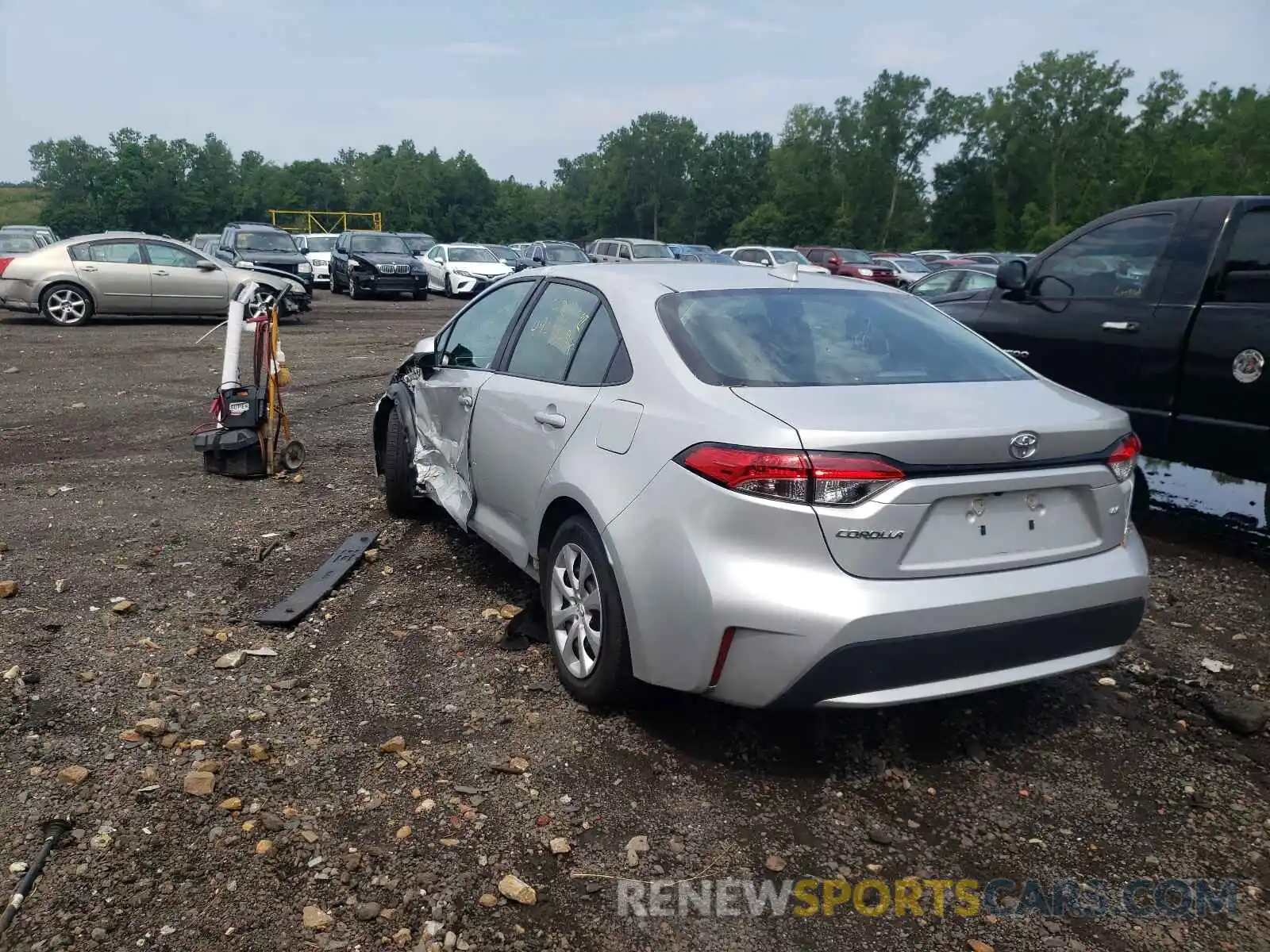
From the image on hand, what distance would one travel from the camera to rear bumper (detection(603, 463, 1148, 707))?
9.63 feet

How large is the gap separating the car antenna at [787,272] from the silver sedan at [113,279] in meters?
14.5

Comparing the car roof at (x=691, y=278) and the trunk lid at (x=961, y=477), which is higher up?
the car roof at (x=691, y=278)

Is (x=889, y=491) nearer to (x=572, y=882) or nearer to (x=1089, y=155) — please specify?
(x=572, y=882)

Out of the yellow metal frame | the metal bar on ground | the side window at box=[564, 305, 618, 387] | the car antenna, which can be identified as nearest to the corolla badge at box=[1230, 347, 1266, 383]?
the car antenna

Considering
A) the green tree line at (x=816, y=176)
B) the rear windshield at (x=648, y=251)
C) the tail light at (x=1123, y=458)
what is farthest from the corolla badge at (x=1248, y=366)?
the green tree line at (x=816, y=176)

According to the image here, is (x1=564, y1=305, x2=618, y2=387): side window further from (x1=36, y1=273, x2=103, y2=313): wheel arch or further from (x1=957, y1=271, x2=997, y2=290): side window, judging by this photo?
(x1=36, y1=273, x2=103, y2=313): wheel arch

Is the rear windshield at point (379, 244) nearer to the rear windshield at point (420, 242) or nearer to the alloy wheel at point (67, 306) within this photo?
the rear windshield at point (420, 242)

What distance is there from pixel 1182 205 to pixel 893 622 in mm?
4396

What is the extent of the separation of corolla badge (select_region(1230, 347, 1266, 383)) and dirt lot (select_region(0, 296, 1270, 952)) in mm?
1053

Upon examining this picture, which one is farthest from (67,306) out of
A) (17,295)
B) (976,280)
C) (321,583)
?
(976,280)

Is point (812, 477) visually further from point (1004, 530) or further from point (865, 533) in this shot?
point (1004, 530)

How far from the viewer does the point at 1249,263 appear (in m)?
5.51

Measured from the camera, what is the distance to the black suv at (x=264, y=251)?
22906 mm

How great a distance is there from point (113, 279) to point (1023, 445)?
58.1 feet
